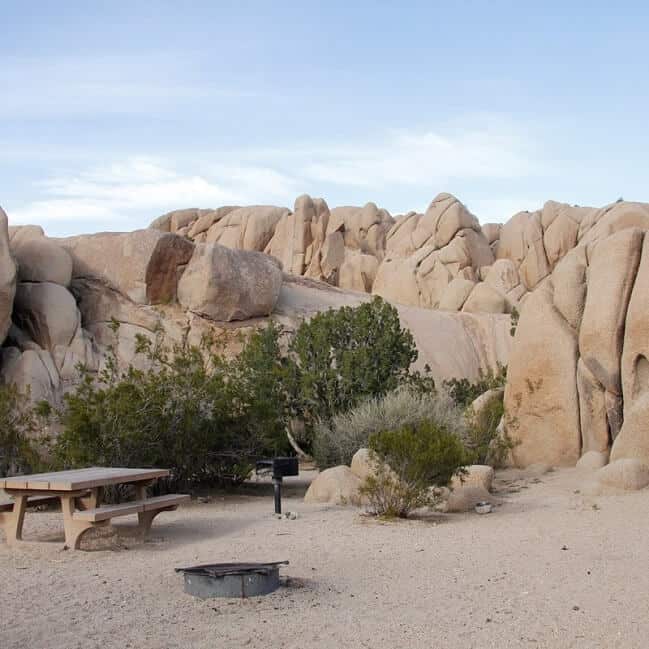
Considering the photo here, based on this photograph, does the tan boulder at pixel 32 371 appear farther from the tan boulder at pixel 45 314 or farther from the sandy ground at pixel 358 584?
the sandy ground at pixel 358 584

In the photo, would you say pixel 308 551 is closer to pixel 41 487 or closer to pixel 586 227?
pixel 41 487

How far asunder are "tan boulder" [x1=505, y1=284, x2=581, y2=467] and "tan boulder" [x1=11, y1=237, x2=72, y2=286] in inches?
569

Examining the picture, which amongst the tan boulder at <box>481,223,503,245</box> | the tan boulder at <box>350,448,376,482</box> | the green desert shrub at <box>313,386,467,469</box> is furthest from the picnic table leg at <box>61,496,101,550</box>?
the tan boulder at <box>481,223,503,245</box>

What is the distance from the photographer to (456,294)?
3772 centimetres

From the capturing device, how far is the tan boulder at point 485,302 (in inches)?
1437

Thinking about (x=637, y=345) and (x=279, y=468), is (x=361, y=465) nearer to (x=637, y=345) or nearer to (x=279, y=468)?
(x=279, y=468)

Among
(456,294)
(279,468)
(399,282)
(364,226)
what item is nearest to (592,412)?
(279,468)

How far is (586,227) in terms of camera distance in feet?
144

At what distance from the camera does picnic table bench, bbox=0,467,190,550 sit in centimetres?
917

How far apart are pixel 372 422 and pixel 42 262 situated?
1352 cm

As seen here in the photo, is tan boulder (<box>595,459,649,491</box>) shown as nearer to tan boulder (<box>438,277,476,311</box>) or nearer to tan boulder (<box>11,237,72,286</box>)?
tan boulder (<box>11,237,72,286</box>)

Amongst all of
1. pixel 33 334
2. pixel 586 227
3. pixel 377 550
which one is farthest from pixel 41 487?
pixel 586 227

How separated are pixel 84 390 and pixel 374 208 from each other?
1504 inches

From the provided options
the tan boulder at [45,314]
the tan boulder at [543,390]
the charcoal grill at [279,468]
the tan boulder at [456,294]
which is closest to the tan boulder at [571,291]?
the tan boulder at [543,390]
